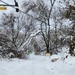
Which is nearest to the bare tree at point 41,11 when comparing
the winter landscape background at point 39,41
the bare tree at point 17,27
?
the winter landscape background at point 39,41

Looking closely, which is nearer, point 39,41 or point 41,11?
point 41,11

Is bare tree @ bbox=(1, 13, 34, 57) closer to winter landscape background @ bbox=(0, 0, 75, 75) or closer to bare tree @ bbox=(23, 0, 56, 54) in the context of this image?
winter landscape background @ bbox=(0, 0, 75, 75)

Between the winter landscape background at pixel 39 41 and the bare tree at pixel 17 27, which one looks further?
the bare tree at pixel 17 27

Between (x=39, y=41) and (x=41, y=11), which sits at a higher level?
(x=41, y=11)

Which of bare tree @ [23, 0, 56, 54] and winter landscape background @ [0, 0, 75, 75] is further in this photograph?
bare tree @ [23, 0, 56, 54]

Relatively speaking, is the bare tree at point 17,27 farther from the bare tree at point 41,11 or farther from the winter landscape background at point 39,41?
the bare tree at point 41,11

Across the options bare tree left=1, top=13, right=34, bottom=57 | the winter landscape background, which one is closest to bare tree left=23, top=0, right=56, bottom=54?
the winter landscape background

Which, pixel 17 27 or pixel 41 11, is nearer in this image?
pixel 41 11

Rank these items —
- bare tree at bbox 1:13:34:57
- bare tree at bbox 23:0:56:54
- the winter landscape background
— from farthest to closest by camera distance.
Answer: bare tree at bbox 1:13:34:57, bare tree at bbox 23:0:56:54, the winter landscape background

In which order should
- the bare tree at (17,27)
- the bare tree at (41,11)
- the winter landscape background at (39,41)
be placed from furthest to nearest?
1. the bare tree at (17,27)
2. the bare tree at (41,11)
3. the winter landscape background at (39,41)

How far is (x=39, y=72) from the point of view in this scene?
A: 12766mm

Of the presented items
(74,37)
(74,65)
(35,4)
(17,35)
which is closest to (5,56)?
(74,37)

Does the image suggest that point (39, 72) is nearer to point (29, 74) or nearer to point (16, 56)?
point (29, 74)

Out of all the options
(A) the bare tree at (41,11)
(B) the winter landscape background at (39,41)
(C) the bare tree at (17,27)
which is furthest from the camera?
(C) the bare tree at (17,27)
